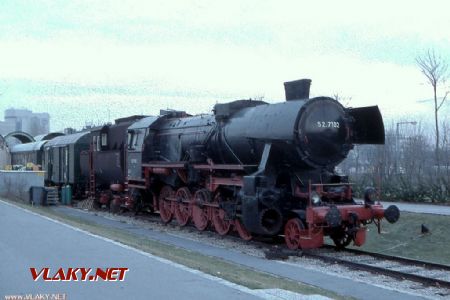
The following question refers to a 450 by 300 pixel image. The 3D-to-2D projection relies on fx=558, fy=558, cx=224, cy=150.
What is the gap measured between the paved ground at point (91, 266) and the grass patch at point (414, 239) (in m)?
10.3

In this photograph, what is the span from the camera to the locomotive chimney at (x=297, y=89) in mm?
14055

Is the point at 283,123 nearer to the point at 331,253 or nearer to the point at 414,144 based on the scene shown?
the point at 331,253

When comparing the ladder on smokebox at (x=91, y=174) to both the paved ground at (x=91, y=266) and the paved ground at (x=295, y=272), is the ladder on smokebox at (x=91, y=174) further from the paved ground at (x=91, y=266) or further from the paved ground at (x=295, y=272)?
the paved ground at (x=91, y=266)

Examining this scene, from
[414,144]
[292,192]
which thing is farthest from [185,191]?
[414,144]

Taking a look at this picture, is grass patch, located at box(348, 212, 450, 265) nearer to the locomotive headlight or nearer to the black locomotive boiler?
the black locomotive boiler

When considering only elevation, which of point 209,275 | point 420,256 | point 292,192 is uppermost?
point 292,192

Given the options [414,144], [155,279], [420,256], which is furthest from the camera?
[414,144]

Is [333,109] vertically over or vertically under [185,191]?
over

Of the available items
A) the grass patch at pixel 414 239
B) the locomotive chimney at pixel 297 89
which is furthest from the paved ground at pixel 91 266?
the grass patch at pixel 414 239

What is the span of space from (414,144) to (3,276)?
36.4 metres

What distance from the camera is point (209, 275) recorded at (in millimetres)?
8656

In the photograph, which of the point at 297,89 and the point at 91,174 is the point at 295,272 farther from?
the point at 91,174

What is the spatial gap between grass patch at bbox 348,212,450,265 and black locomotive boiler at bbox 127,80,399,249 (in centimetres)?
430

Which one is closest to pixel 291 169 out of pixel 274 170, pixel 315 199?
pixel 274 170
